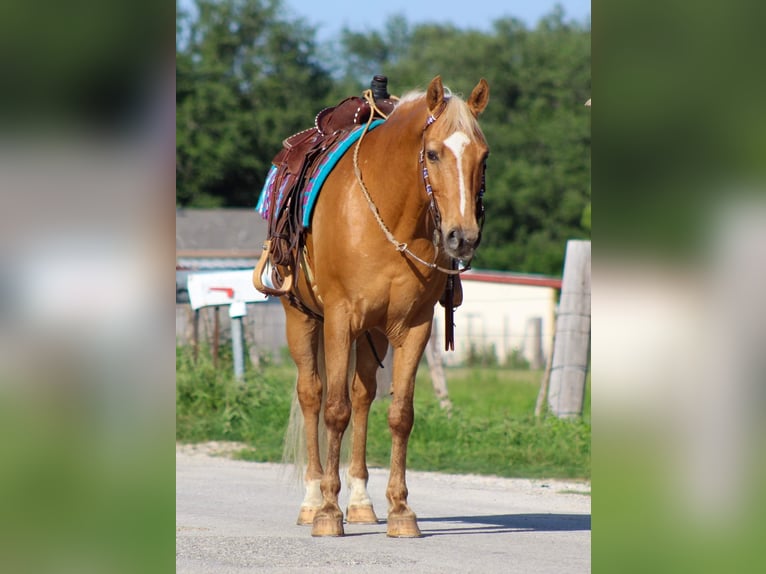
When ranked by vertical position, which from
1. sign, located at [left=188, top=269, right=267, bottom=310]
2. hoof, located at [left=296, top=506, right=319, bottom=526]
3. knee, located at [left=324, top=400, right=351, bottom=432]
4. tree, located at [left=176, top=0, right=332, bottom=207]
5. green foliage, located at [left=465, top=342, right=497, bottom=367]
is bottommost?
green foliage, located at [left=465, top=342, right=497, bottom=367]

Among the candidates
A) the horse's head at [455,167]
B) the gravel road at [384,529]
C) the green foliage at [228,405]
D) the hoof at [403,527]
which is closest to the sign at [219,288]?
the green foliage at [228,405]

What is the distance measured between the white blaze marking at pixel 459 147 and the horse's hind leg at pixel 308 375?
2.24m

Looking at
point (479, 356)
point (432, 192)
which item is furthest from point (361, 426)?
point (479, 356)

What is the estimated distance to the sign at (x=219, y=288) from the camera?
1362 cm

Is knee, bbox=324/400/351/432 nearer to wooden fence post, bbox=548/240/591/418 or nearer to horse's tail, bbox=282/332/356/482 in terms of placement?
horse's tail, bbox=282/332/356/482

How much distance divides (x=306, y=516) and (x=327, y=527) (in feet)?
2.29

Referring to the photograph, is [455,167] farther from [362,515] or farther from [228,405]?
[228,405]

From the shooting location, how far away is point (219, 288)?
13695 mm

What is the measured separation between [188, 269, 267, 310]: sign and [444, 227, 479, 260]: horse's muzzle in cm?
760

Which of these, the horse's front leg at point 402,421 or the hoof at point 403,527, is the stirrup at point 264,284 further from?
the hoof at point 403,527

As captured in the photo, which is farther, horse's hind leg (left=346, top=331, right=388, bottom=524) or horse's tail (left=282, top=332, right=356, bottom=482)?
horse's tail (left=282, top=332, right=356, bottom=482)

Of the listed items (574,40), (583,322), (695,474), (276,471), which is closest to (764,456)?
(695,474)

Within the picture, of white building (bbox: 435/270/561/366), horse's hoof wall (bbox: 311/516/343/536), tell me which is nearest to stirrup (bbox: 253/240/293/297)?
horse's hoof wall (bbox: 311/516/343/536)

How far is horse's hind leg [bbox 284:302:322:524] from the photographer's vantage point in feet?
26.4
